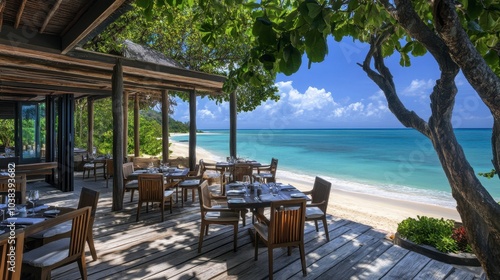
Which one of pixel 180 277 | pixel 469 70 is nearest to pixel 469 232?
pixel 469 70

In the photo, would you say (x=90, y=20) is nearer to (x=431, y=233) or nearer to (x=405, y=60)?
(x=405, y=60)

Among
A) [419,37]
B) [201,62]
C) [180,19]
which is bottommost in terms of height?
[419,37]

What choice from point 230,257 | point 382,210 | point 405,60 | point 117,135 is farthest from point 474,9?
point 382,210

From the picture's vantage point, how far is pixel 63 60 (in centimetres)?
489

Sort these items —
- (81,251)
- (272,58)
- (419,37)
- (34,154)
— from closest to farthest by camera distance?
1. (272,58)
2. (419,37)
3. (81,251)
4. (34,154)

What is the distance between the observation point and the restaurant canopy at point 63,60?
9.90 ft

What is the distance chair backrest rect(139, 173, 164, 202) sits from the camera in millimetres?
4918

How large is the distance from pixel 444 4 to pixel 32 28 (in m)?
4.54

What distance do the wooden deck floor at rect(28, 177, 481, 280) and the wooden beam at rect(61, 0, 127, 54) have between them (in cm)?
→ 268

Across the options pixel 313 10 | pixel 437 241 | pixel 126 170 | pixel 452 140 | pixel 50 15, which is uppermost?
pixel 50 15

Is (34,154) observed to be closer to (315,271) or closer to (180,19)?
(180,19)

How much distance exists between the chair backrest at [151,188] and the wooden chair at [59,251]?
80.3 inches

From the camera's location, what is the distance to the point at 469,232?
1.68 meters

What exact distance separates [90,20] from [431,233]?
511 centimetres
